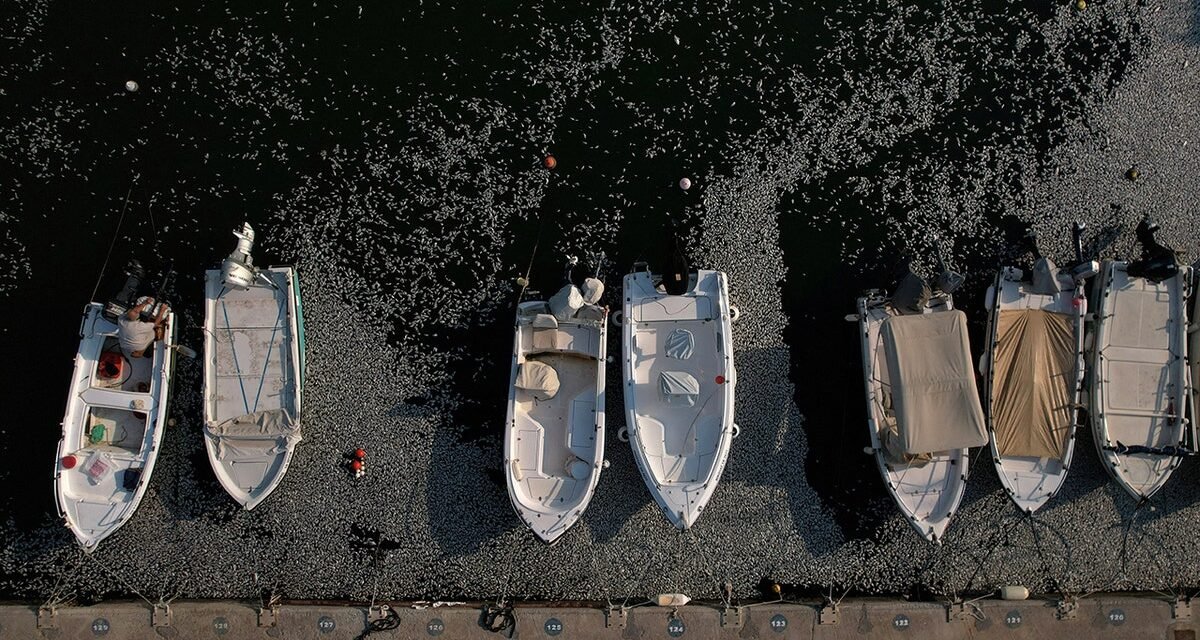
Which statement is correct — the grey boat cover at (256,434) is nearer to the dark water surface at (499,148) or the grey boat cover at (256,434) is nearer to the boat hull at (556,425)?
the dark water surface at (499,148)

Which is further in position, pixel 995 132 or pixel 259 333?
pixel 995 132

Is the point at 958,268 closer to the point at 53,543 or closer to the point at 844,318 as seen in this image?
the point at 844,318

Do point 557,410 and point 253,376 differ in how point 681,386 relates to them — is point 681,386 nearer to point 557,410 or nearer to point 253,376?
point 557,410

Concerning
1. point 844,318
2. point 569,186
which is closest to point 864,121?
point 844,318

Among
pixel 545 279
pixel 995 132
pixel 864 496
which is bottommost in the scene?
pixel 864 496

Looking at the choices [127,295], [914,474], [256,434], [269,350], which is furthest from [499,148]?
[914,474]

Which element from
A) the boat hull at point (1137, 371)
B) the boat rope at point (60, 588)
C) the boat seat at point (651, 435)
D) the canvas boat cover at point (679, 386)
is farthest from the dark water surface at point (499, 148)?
the boat hull at point (1137, 371)

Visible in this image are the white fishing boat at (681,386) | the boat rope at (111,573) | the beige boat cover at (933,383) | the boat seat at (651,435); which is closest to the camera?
the beige boat cover at (933,383)

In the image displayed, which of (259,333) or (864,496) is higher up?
(259,333)
